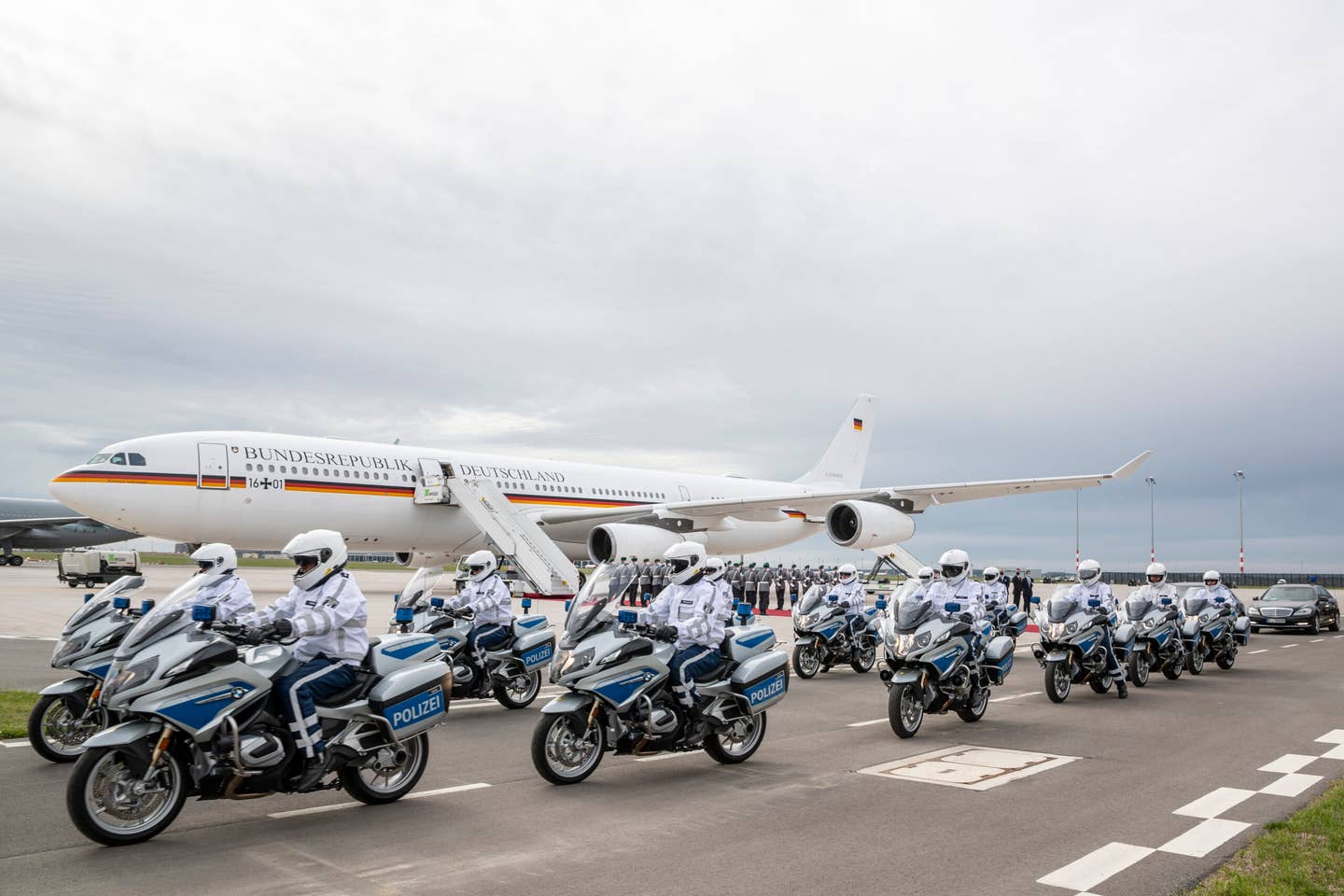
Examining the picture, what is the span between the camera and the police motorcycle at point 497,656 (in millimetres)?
11117

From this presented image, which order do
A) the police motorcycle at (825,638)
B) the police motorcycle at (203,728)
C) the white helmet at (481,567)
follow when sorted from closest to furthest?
the police motorcycle at (203,728) < the white helmet at (481,567) < the police motorcycle at (825,638)

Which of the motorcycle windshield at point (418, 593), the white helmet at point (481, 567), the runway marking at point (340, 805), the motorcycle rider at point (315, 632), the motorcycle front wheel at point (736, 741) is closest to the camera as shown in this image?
the motorcycle rider at point (315, 632)

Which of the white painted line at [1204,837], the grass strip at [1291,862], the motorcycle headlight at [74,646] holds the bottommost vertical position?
the white painted line at [1204,837]

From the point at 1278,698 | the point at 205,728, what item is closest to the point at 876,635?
the point at 1278,698

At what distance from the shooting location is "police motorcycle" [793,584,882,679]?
1543 centimetres

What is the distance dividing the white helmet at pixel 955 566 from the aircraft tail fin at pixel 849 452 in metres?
29.8

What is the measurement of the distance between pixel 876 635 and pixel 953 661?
6074 millimetres

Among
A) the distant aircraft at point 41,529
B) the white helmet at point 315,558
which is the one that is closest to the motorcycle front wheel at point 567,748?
the white helmet at point 315,558

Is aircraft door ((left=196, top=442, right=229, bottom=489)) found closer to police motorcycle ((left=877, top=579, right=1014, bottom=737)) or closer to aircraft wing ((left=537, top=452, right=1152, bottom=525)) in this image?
aircraft wing ((left=537, top=452, right=1152, bottom=525))

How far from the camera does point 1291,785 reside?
7.85 m

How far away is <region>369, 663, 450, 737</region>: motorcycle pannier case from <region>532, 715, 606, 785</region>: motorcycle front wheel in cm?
79

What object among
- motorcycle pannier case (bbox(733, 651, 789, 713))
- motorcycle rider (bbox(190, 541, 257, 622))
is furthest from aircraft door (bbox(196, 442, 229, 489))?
motorcycle pannier case (bbox(733, 651, 789, 713))

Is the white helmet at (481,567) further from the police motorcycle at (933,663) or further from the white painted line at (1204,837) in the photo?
the white painted line at (1204,837)

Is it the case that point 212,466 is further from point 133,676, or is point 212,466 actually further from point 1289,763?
point 1289,763
